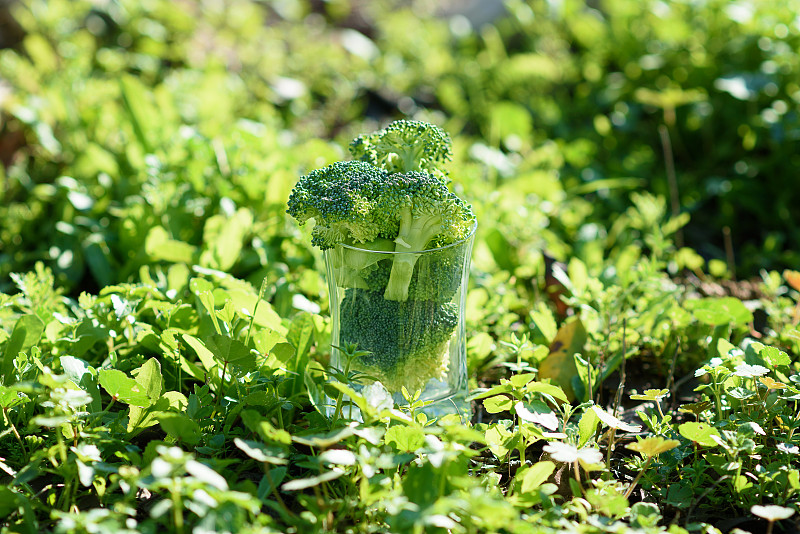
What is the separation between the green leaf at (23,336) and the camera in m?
1.80

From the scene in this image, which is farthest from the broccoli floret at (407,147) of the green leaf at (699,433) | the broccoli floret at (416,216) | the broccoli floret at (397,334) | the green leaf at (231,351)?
the green leaf at (699,433)

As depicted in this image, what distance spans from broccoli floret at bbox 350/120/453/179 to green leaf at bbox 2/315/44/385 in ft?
2.99

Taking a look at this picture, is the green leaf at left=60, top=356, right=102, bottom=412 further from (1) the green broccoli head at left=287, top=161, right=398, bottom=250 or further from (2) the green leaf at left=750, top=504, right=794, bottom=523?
(2) the green leaf at left=750, top=504, right=794, bottom=523

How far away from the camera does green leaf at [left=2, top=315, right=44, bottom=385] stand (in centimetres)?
180

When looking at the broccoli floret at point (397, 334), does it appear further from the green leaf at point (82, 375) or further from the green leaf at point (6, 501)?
the green leaf at point (6, 501)

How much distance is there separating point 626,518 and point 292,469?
2.43ft

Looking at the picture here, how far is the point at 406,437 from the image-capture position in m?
1.53

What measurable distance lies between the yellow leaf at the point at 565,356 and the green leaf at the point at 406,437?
585mm

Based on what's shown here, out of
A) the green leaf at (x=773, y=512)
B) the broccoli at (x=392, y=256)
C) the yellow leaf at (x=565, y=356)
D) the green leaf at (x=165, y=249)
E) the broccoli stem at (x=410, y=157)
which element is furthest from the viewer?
the green leaf at (x=165, y=249)

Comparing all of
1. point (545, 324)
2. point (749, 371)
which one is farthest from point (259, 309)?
point (749, 371)

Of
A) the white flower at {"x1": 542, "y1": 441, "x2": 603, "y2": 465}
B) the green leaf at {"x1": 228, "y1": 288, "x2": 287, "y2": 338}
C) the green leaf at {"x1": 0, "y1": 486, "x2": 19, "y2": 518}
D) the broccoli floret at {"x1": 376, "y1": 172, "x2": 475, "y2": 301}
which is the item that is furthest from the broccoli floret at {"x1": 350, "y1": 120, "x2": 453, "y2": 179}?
the green leaf at {"x1": 0, "y1": 486, "x2": 19, "y2": 518}

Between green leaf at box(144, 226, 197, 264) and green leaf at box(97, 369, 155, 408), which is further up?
green leaf at box(144, 226, 197, 264)

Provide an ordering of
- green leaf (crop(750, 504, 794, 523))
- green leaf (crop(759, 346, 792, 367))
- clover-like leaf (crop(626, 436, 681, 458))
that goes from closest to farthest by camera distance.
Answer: green leaf (crop(750, 504, 794, 523)), clover-like leaf (crop(626, 436, 681, 458)), green leaf (crop(759, 346, 792, 367))

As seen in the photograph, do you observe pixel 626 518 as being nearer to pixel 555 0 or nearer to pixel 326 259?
pixel 326 259
